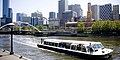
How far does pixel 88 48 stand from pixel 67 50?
605 centimetres

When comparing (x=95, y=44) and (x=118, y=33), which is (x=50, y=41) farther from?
(x=118, y=33)

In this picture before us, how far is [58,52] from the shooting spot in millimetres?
47219

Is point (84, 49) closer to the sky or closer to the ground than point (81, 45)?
closer to the ground

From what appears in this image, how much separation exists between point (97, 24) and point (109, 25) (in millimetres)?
11795

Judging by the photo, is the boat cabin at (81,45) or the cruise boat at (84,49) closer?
the cruise boat at (84,49)

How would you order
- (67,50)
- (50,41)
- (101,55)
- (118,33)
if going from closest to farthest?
(101,55), (67,50), (50,41), (118,33)

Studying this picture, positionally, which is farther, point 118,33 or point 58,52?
point 118,33

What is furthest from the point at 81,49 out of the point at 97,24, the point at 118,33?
the point at 97,24

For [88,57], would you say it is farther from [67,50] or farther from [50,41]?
[50,41]

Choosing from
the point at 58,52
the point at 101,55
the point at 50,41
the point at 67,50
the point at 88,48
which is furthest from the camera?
the point at 50,41

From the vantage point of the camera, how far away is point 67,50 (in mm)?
43594

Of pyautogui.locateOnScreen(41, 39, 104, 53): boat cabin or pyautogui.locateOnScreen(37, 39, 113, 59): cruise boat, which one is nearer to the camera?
pyautogui.locateOnScreen(37, 39, 113, 59): cruise boat

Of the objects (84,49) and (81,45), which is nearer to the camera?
(84,49)

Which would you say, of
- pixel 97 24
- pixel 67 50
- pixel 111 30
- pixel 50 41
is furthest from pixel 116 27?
pixel 67 50
